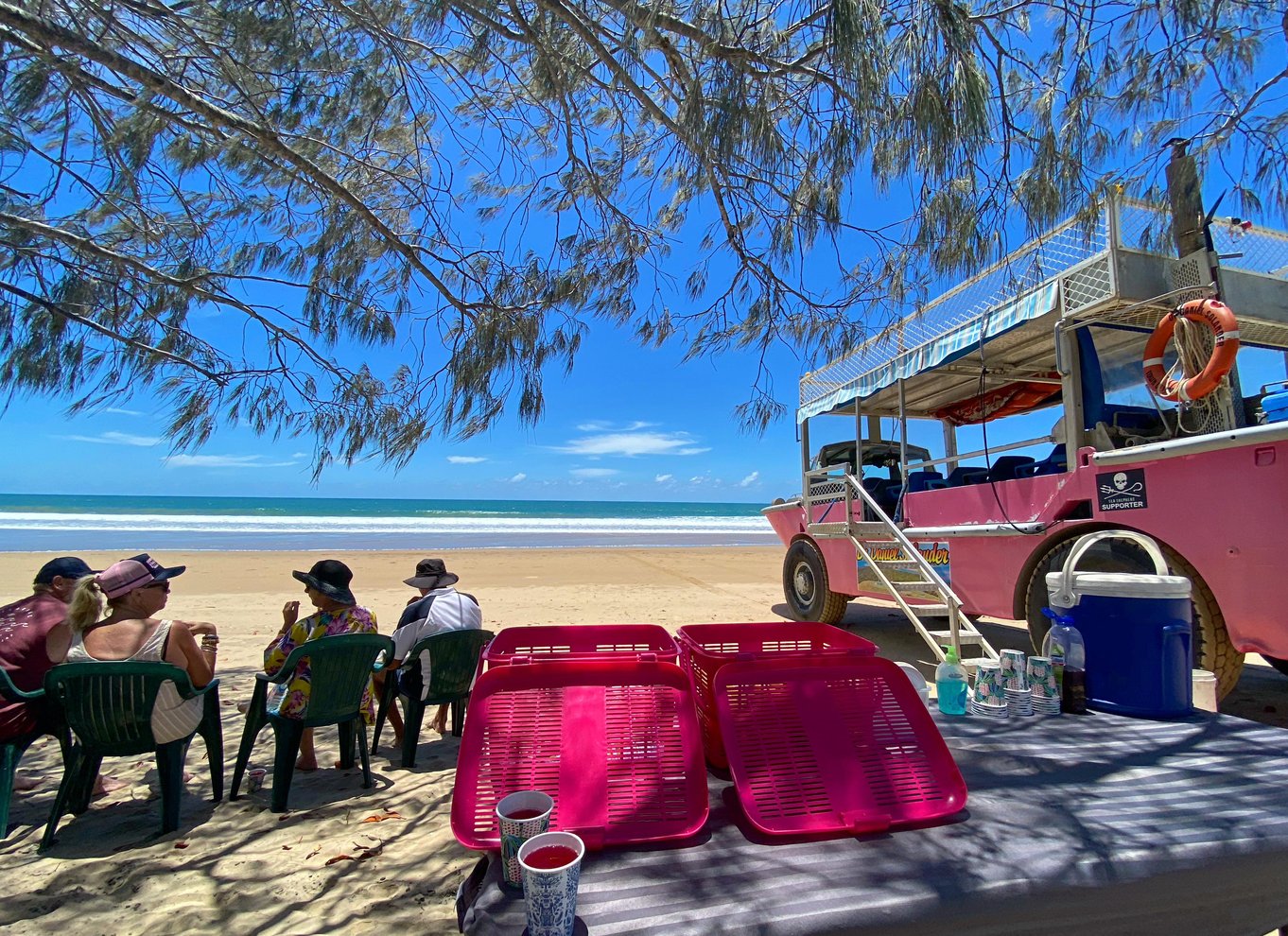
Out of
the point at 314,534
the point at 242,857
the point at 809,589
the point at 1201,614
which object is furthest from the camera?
the point at 314,534

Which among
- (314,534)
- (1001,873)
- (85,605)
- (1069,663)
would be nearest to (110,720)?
(85,605)

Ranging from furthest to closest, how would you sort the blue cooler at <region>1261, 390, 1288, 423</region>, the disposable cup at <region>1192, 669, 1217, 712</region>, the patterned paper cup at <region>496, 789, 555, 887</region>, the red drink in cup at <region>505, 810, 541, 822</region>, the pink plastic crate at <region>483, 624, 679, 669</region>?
the blue cooler at <region>1261, 390, 1288, 423</region> < the disposable cup at <region>1192, 669, 1217, 712</region> < the pink plastic crate at <region>483, 624, 679, 669</region> < the red drink in cup at <region>505, 810, 541, 822</region> < the patterned paper cup at <region>496, 789, 555, 887</region>

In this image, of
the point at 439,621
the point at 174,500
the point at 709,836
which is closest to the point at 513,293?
the point at 439,621

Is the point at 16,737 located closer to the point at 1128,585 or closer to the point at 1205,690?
the point at 1128,585

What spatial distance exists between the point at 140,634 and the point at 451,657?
1.45 metres

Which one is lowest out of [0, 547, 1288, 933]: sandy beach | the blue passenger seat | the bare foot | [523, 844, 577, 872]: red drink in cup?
[0, 547, 1288, 933]: sandy beach

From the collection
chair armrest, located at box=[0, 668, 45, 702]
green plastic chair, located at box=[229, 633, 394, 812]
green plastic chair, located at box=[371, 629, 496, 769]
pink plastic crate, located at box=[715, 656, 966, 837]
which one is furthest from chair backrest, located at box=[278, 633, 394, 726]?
pink plastic crate, located at box=[715, 656, 966, 837]

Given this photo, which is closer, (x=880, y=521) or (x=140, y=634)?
(x=140, y=634)

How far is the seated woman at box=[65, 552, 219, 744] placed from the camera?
2.80 metres

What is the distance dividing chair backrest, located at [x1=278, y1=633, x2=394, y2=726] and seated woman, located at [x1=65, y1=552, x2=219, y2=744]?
0.38m

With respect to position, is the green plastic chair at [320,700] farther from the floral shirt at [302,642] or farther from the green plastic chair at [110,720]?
the green plastic chair at [110,720]

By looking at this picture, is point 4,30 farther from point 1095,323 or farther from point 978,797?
point 1095,323

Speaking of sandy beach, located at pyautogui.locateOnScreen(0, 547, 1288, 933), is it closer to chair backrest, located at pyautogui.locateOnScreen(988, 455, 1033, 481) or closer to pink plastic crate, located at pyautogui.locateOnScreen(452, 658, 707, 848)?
pink plastic crate, located at pyautogui.locateOnScreen(452, 658, 707, 848)

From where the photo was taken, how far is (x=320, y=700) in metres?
3.15
